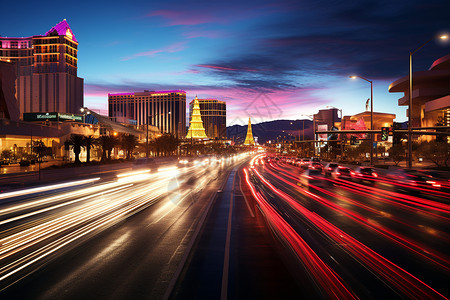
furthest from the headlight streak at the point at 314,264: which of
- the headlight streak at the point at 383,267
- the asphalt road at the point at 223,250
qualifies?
the headlight streak at the point at 383,267

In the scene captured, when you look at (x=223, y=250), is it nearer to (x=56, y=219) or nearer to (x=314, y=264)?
(x=314, y=264)

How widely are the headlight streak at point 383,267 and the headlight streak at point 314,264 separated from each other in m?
1.14

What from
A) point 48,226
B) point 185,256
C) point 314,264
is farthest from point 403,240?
point 48,226

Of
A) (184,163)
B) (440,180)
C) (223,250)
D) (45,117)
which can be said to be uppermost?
(45,117)

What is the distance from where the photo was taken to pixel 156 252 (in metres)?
10.5

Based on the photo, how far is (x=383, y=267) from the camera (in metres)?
9.05

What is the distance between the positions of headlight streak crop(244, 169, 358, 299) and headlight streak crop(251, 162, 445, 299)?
114cm

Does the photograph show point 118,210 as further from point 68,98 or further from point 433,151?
point 68,98

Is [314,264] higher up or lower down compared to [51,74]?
lower down

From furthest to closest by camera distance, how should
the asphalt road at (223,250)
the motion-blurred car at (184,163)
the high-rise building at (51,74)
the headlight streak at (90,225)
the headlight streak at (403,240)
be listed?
the high-rise building at (51,74) → the motion-blurred car at (184,163) → the headlight streak at (403,240) → the headlight streak at (90,225) → the asphalt road at (223,250)

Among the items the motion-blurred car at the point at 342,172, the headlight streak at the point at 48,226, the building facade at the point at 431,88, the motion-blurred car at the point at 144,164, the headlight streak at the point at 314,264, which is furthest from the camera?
the building facade at the point at 431,88

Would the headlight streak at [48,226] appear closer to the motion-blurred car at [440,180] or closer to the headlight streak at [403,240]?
the headlight streak at [403,240]

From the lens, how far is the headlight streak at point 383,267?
24.5 feet

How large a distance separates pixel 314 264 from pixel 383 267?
169cm
